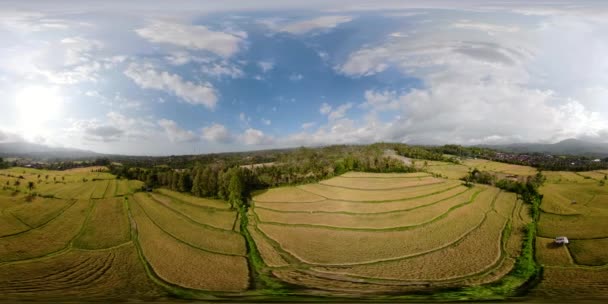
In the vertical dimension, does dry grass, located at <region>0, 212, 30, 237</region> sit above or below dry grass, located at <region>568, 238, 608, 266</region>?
above

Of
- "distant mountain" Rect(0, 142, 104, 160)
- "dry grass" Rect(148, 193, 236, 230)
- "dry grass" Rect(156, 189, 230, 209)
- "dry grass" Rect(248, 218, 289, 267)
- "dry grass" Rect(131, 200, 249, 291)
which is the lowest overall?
"dry grass" Rect(248, 218, 289, 267)

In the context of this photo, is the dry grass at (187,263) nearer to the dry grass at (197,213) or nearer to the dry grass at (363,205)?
the dry grass at (197,213)

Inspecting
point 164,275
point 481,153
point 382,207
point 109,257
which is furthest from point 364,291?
point 481,153

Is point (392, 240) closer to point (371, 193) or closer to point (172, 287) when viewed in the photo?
point (371, 193)

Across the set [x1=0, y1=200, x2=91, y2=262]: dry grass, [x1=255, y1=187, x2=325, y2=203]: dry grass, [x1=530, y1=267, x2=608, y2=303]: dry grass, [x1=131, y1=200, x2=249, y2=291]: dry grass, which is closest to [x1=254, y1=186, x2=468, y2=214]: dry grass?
[x1=255, y1=187, x2=325, y2=203]: dry grass

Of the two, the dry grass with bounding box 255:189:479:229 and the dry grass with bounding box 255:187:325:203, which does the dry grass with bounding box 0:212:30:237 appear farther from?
the dry grass with bounding box 255:187:325:203

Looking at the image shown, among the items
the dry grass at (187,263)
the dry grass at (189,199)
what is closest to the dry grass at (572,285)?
the dry grass at (187,263)

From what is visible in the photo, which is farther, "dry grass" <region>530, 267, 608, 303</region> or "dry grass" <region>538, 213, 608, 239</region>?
"dry grass" <region>538, 213, 608, 239</region>
